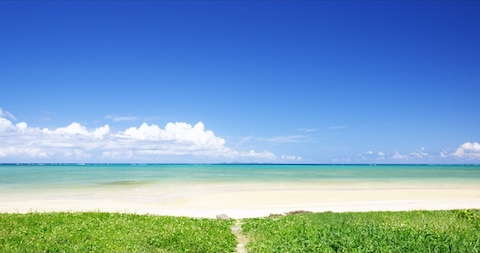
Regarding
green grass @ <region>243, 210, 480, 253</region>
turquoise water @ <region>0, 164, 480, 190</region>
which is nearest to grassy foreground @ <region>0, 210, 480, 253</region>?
green grass @ <region>243, 210, 480, 253</region>

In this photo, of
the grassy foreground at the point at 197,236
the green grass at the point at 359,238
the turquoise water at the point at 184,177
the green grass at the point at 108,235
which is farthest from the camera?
the turquoise water at the point at 184,177

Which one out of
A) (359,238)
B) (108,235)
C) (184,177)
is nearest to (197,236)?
(108,235)

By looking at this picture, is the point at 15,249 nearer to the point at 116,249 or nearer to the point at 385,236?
the point at 116,249

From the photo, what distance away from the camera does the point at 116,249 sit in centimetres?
1229

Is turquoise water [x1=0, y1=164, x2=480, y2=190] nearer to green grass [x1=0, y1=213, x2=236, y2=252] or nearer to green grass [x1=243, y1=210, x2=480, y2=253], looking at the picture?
green grass [x1=0, y1=213, x2=236, y2=252]

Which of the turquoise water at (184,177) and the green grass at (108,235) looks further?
the turquoise water at (184,177)

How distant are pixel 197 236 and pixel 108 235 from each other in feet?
11.1

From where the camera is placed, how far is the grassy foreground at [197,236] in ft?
40.4

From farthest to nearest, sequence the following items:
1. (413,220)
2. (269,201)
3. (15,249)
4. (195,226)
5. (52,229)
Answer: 1. (269,201)
2. (413,220)
3. (195,226)
4. (52,229)
5. (15,249)

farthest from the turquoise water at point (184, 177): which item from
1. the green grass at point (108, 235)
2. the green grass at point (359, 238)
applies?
the green grass at point (359, 238)

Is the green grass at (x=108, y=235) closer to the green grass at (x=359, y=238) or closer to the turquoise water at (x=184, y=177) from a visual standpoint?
the green grass at (x=359, y=238)

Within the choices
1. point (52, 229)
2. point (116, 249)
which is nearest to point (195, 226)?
point (116, 249)

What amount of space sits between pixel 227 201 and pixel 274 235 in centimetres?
2070

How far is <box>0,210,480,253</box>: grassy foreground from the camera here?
484 inches
